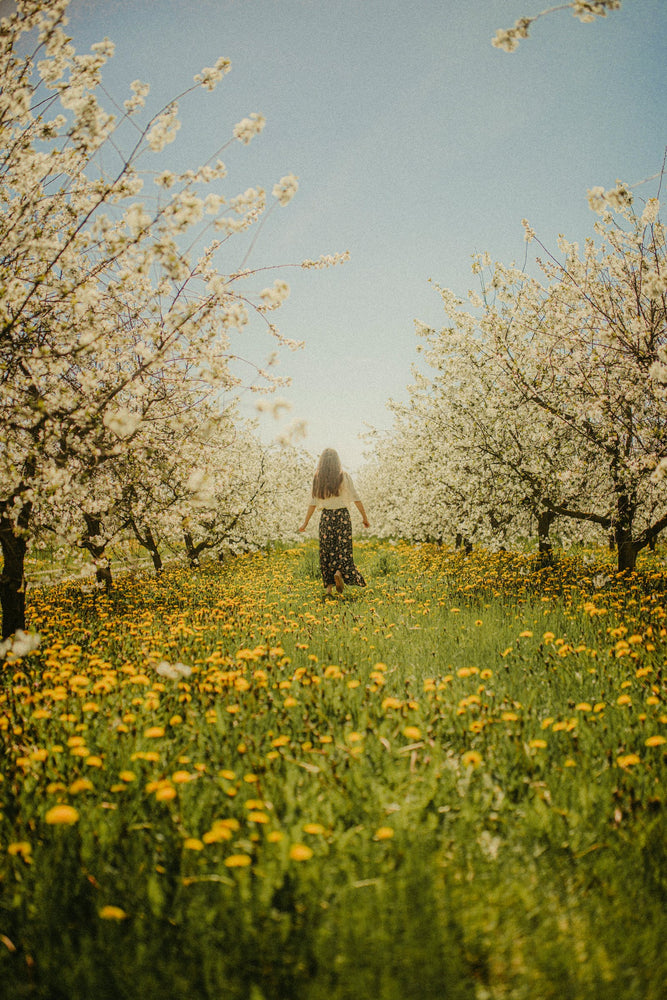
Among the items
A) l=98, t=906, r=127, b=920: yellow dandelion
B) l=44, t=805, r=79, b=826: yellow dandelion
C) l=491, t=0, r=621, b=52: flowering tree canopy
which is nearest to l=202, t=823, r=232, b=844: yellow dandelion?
l=98, t=906, r=127, b=920: yellow dandelion

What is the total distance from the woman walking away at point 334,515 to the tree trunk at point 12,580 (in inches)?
189

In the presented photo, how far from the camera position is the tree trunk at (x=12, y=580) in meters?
5.48

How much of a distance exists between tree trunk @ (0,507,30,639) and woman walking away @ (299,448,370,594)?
480 centimetres

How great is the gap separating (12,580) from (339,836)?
16.8 ft

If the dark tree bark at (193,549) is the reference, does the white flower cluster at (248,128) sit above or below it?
above

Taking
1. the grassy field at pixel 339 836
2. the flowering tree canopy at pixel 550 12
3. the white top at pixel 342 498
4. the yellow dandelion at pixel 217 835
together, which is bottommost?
the grassy field at pixel 339 836

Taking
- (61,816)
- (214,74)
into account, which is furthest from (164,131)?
(61,816)

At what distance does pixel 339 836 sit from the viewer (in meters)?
2.25

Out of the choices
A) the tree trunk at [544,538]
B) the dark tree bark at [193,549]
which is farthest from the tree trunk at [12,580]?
the tree trunk at [544,538]

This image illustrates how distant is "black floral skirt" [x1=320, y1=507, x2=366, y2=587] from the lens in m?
9.53

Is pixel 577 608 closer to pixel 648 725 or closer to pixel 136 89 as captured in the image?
pixel 648 725

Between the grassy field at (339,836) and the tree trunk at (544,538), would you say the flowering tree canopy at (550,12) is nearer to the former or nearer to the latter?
the grassy field at (339,836)

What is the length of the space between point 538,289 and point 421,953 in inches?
377

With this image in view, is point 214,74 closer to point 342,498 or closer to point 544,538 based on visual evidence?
point 342,498
